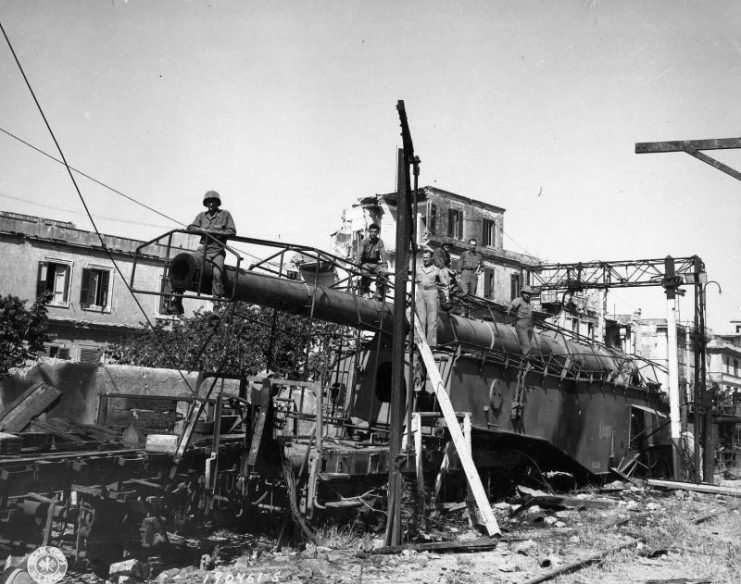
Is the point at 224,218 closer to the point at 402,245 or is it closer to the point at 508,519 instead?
the point at 402,245

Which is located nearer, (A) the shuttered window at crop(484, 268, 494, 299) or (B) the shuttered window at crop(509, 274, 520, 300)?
(A) the shuttered window at crop(484, 268, 494, 299)

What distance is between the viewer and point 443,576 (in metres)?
7.38

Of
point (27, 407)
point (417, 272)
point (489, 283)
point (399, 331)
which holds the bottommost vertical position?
point (27, 407)

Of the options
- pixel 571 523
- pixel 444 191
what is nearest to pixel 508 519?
pixel 571 523

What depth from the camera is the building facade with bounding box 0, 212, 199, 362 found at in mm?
30047

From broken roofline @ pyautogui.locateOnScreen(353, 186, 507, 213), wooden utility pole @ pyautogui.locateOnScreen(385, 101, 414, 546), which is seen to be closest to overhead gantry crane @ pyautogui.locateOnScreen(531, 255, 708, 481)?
wooden utility pole @ pyautogui.locateOnScreen(385, 101, 414, 546)

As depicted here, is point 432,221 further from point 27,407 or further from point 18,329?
point 27,407

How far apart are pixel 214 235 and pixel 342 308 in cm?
212

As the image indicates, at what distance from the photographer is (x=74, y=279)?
31.4m

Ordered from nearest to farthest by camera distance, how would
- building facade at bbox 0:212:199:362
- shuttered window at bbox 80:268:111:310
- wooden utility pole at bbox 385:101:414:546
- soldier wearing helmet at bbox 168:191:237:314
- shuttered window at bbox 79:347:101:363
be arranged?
1. soldier wearing helmet at bbox 168:191:237:314
2. wooden utility pole at bbox 385:101:414:546
3. building facade at bbox 0:212:199:362
4. shuttered window at bbox 79:347:101:363
5. shuttered window at bbox 80:268:111:310

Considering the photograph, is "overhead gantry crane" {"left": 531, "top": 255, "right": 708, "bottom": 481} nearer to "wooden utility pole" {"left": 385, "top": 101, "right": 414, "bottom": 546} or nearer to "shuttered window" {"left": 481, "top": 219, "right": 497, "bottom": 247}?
"wooden utility pole" {"left": 385, "top": 101, "right": 414, "bottom": 546}

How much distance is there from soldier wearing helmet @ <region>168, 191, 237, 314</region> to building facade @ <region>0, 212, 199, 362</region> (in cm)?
2189

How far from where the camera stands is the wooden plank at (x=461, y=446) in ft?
30.1

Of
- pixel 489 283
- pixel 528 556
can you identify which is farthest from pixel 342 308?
pixel 489 283
